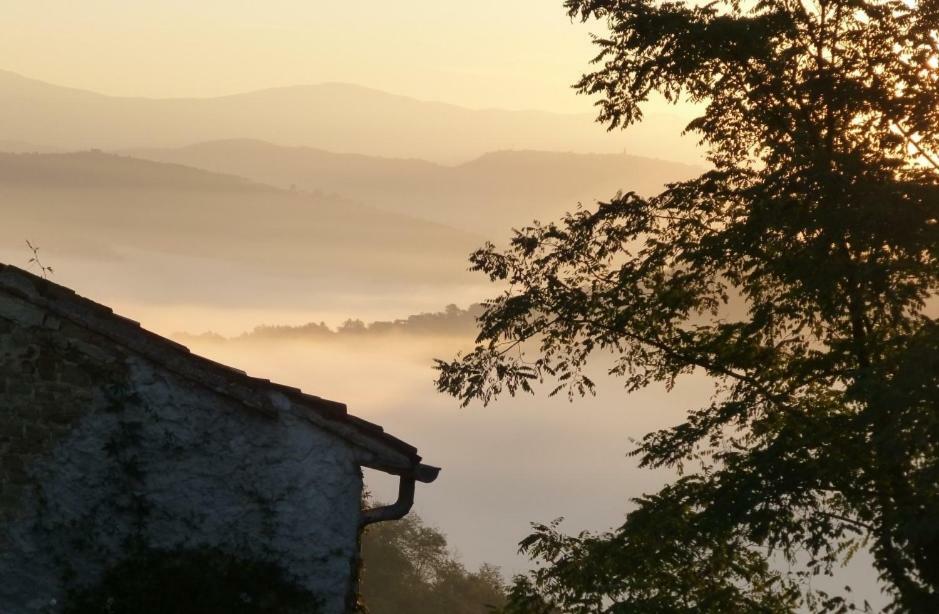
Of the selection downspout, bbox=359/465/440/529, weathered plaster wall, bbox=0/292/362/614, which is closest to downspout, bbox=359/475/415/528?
downspout, bbox=359/465/440/529

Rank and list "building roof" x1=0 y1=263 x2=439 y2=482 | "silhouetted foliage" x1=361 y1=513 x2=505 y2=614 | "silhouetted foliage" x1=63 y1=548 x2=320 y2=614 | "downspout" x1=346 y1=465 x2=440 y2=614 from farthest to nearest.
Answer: "silhouetted foliage" x1=361 y1=513 x2=505 y2=614, "downspout" x1=346 y1=465 x2=440 y2=614, "silhouetted foliage" x1=63 y1=548 x2=320 y2=614, "building roof" x1=0 y1=263 x2=439 y2=482

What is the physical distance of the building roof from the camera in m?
10.6

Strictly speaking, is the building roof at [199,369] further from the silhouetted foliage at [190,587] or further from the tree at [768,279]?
the tree at [768,279]

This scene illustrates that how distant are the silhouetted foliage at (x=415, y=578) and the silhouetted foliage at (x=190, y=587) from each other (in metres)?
50.9

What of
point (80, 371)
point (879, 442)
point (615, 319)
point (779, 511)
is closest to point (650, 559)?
point (779, 511)

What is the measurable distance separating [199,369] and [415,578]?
2214 inches

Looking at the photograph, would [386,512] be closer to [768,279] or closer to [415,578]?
[768,279]

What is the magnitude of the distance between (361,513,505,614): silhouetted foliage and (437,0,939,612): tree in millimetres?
47907

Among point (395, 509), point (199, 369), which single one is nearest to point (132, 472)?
point (199, 369)

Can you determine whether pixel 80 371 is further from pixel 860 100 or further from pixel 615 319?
pixel 860 100

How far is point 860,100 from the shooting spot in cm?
1345

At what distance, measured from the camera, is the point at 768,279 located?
14805mm

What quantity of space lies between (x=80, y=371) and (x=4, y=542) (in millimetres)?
1698

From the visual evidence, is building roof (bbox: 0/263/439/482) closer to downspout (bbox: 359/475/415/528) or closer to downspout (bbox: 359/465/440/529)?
downspout (bbox: 359/465/440/529)
